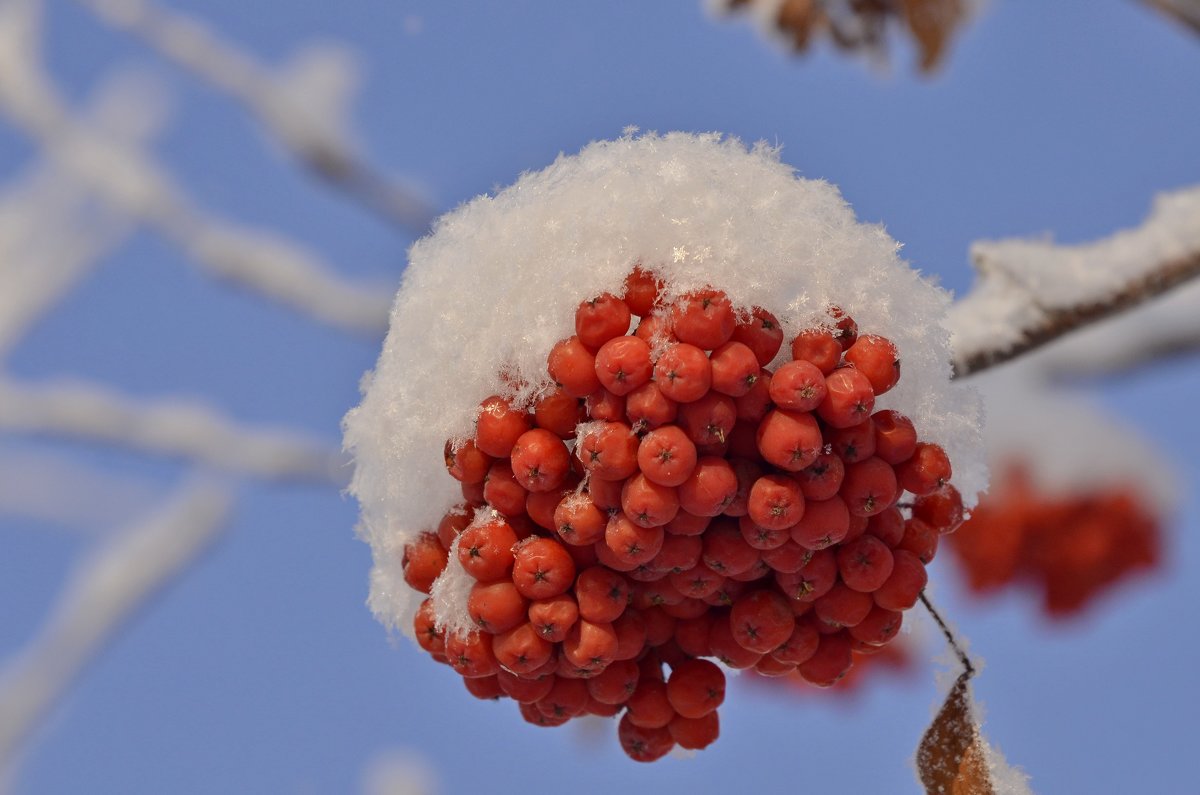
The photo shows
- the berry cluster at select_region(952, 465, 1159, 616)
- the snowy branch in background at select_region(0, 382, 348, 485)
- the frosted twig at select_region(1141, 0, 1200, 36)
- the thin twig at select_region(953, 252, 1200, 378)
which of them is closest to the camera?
the thin twig at select_region(953, 252, 1200, 378)

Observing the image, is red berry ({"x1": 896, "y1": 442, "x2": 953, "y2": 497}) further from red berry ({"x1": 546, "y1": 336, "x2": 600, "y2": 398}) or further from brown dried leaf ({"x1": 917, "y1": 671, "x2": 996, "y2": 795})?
red berry ({"x1": 546, "y1": 336, "x2": 600, "y2": 398})

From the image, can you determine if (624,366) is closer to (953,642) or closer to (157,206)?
(953,642)

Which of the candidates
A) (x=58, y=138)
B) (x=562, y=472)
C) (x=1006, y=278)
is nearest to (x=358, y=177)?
(x=58, y=138)

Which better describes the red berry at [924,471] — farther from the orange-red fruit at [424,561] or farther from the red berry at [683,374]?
the orange-red fruit at [424,561]

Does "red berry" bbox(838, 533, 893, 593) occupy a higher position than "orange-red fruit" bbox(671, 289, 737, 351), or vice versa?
"orange-red fruit" bbox(671, 289, 737, 351)

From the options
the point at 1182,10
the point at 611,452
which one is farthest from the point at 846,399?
the point at 1182,10

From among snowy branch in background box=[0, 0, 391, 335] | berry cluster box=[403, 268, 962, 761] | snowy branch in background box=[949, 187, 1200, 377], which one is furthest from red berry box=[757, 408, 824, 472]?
snowy branch in background box=[0, 0, 391, 335]
